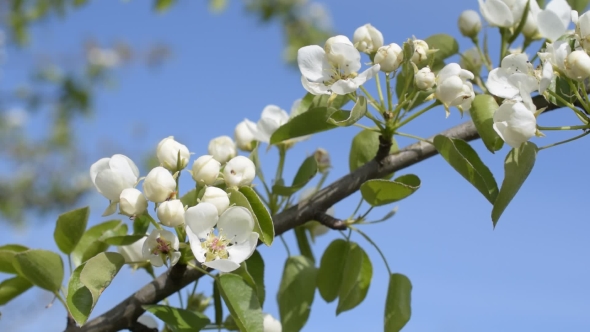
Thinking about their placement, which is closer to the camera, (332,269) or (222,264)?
(222,264)

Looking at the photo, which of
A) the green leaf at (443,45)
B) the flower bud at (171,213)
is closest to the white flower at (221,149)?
the flower bud at (171,213)

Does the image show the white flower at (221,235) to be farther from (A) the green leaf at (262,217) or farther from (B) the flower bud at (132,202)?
(B) the flower bud at (132,202)

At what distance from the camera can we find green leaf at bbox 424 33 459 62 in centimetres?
165

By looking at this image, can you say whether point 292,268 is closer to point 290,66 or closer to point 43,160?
point 290,66

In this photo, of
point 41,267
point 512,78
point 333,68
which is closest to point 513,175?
point 512,78

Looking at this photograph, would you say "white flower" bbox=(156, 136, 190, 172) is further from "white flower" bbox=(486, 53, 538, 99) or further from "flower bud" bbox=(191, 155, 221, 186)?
"white flower" bbox=(486, 53, 538, 99)

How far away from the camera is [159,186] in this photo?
1.18 m

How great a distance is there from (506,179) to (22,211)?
650 centimetres

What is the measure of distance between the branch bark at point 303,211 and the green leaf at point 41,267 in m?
0.11

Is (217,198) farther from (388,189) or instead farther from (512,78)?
(512,78)

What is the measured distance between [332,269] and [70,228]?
607mm

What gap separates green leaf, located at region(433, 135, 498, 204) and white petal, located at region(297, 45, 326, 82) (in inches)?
11.2

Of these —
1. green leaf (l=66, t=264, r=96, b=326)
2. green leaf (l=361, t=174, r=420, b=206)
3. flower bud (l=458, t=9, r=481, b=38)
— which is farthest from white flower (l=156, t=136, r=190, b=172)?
flower bud (l=458, t=9, r=481, b=38)

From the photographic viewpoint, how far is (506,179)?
1.10m
